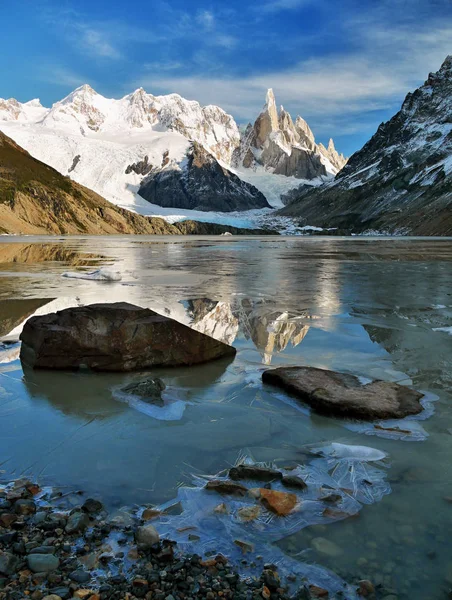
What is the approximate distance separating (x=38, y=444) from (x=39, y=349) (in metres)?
3.18

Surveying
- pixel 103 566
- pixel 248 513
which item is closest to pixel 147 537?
pixel 103 566

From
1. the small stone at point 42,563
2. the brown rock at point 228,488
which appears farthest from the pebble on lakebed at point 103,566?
the brown rock at point 228,488

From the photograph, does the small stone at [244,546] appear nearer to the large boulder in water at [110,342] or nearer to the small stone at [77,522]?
the small stone at [77,522]

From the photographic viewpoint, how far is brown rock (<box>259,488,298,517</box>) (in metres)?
4.07

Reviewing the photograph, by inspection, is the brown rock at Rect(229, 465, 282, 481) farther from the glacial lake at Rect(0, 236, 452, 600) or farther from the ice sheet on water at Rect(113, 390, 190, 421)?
the ice sheet on water at Rect(113, 390, 190, 421)

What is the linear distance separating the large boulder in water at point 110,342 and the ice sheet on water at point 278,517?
3.77 meters

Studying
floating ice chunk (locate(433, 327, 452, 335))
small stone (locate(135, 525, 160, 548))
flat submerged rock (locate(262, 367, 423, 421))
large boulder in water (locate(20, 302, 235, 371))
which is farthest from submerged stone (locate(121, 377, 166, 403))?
floating ice chunk (locate(433, 327, 452, 335))

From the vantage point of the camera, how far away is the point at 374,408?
609cm

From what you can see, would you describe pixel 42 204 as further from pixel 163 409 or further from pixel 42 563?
pixel 42 563

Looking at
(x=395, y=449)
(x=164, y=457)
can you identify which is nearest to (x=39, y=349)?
(x=164, y=457)

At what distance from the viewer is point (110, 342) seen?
27.3 feet

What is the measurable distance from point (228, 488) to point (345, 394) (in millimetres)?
2735

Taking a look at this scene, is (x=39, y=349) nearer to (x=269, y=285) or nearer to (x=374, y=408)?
(x=374, y=408)

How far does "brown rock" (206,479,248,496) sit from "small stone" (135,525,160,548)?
846mm
